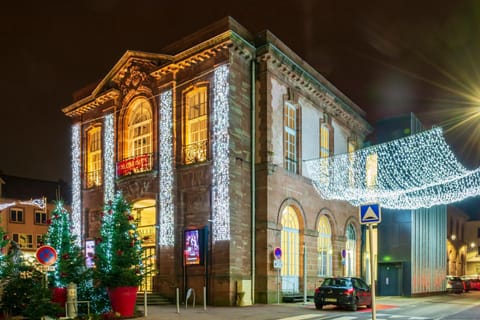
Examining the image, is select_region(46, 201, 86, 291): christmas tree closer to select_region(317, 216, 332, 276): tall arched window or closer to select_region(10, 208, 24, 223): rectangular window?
select_region(317, 216, 332, 276): tall arched window

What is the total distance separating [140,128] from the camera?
87.5 feet

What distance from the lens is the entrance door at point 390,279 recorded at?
30.6 m

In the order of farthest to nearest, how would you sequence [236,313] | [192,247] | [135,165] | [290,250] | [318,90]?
[318,90], [135,165], [290,250], [192,247], [236,313]

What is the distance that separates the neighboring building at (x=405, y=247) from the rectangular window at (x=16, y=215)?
112ft

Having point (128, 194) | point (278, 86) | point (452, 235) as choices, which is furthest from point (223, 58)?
point (452, 235)

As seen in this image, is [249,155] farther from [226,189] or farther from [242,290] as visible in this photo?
[242,290]

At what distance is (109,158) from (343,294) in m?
14.9

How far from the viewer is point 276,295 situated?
73.2 ft

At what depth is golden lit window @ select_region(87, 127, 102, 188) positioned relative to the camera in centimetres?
2880

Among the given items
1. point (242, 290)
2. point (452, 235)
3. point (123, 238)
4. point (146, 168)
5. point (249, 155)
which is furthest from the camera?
point (452, 235)

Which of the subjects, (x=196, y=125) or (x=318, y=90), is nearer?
(x=196, y=125)

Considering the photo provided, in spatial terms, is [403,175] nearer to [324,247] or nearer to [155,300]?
[324,247]

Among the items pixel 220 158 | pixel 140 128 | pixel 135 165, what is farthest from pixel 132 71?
pixel 220 158

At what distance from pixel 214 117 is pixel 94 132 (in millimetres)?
10487
